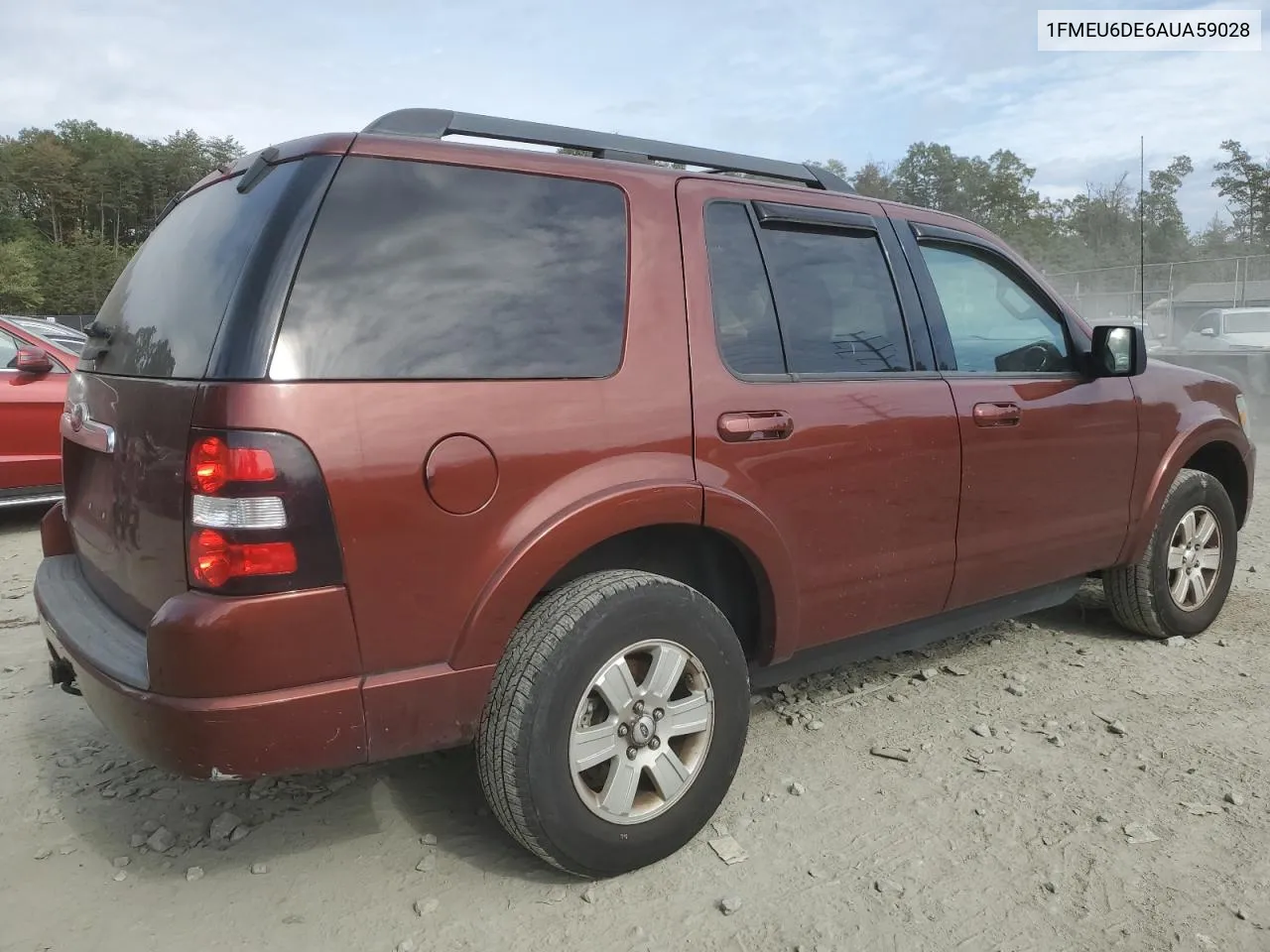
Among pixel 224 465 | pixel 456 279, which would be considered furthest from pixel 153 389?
pixel 456 279

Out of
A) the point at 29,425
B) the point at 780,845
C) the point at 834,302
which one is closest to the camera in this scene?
the point at 780,845

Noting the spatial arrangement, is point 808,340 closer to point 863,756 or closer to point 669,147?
point 669,147

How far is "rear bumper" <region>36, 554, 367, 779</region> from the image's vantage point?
195cm

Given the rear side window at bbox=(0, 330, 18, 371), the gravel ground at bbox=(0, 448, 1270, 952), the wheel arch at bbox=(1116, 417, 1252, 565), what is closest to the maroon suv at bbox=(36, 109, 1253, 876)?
the gravel ground at bbox=(0, 448, 1270, 952)

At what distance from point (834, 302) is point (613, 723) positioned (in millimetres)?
1502

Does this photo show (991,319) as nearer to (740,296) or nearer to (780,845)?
(740,296)

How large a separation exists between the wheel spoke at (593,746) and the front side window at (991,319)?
72.3 inches

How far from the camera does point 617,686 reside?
236 cm

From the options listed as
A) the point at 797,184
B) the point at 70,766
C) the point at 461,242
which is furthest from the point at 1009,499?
the point at 70,766

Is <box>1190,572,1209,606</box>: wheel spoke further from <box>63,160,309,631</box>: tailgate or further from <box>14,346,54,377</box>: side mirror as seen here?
<box>14,346,54,377</box>: side mirror

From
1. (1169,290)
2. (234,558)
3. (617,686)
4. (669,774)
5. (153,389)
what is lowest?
(669,774)

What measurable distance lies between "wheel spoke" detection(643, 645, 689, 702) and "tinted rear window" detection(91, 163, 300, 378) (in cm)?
128

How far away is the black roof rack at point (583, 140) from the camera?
2.43m

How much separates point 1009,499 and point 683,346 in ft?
5.03
